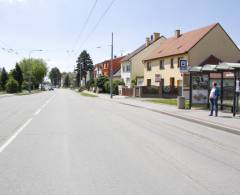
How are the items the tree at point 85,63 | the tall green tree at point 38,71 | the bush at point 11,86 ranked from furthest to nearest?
1. the tree at point 85,63
2. the tall green tree at point 38,71
3. the bush at point 11,86

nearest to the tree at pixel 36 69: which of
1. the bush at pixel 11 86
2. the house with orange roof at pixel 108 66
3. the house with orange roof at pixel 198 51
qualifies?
the house with orange roof at pixel 108 66

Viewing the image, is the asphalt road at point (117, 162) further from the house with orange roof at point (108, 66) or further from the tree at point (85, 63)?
the tree at point (85, 63)

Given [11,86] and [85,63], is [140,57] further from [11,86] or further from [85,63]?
[85,63]

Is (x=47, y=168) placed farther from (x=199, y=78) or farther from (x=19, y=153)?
(x=199, y=78)

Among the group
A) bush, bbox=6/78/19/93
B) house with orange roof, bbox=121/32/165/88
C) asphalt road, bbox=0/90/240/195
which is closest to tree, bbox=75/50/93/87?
bush, bbox=6/78/19/93

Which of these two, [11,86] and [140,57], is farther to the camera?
[11,86]

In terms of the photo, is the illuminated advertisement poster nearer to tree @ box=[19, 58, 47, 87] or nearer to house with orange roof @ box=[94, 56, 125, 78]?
house with orange roof @ box=[94, 56, 125, 78]

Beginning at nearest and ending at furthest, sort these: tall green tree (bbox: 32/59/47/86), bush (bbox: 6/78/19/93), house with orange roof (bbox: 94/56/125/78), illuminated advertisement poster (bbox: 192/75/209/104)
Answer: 1. illuminated advertisement poster (bbox: 192/75/209/104)
2. bush (bbox: 6/78/19/93)
3. house with orange roof (bbox: 94/56/125/78)
4. tall green tree (bbox: 32/59/47/86)

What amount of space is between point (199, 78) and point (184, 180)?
18.7 meters

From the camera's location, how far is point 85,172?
6977mm

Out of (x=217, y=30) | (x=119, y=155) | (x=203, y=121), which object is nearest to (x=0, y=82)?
(x=217, y=30)

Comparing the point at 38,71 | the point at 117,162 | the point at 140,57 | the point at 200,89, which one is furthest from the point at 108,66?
the point at 117,162

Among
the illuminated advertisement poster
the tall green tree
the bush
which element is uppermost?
the tall green tree

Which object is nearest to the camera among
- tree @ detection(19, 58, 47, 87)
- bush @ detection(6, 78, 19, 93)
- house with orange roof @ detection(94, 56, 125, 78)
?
bush @ detection(6, 78, 19, 93)
